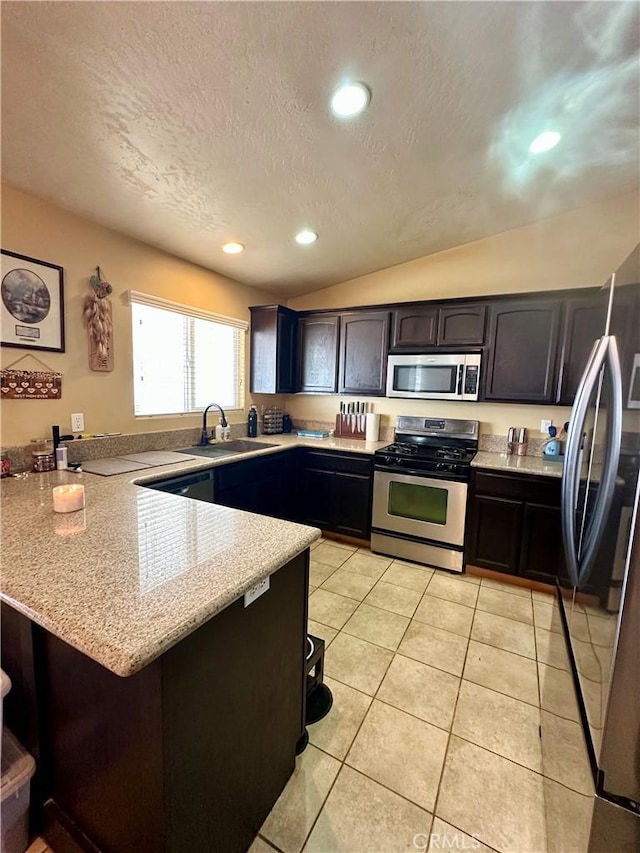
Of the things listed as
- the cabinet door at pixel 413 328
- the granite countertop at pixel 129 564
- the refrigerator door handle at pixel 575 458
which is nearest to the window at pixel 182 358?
the granite countertop at pixel 129 564

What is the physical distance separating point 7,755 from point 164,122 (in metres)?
2.40

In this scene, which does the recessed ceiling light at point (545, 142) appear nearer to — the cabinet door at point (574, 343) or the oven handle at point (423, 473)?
the cabinet door at point (574, 343)

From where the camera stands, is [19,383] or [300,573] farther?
[19,383]

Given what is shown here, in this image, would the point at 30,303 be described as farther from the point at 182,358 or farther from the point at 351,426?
the point at 351,426

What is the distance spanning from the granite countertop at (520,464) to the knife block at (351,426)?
3.75ft

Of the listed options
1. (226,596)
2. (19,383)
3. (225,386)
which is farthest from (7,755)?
(225,386)

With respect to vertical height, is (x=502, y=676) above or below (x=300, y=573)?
below

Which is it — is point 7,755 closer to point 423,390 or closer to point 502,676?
point 502,676

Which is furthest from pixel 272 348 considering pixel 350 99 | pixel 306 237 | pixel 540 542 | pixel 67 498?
pixel 540 542

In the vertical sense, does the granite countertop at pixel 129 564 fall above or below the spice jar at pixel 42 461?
below

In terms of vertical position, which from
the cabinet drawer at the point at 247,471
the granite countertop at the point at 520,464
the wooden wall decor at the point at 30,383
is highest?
the wooden wall decor at the point at 30,383

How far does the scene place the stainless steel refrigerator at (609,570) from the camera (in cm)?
78

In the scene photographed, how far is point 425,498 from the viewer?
2.90 metres

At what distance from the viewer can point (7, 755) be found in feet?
3.50
